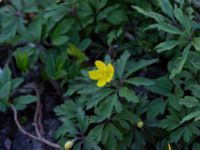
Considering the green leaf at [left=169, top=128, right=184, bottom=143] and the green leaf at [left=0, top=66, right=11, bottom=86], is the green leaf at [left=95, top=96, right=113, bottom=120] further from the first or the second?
the green leaf at [left=0, top=66, right=11, bottom=86]

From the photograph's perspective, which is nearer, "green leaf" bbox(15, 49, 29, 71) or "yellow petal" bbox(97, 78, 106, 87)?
"yellow petal" bbox(97, 78, 106, 87)

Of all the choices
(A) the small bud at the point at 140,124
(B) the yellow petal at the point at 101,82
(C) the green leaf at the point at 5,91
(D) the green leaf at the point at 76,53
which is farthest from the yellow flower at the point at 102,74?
(C) the green leaf at the point at 5,91

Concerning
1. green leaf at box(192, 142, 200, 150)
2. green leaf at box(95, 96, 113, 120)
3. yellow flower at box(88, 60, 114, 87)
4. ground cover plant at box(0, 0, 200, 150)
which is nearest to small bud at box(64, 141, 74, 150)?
ground cover plant at box(0, 0, 200, 150)

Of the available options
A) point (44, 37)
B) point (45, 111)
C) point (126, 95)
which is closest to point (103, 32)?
point (44, 37)

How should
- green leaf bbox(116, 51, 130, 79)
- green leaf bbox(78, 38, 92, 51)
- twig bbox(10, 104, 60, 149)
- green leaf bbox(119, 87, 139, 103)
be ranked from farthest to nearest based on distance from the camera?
green leaf bbox(78, 38, 92, 51) → twig bbox(10, 104, 60, 149) → green leaf bbox(116, 51, 130, 79) → green leaf bbox(119, 87, 139, 103)

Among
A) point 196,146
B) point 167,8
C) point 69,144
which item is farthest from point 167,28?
point 69,144

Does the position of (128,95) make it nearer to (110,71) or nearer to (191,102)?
(110,71)
